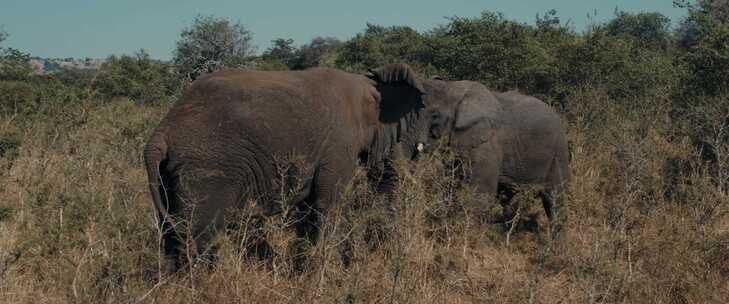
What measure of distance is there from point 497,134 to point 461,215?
1277 mm

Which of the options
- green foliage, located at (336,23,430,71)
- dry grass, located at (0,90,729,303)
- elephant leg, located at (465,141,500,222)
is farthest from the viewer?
green foliage, located at (336,23,430,71)

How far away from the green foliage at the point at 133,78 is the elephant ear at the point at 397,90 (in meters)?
8.29

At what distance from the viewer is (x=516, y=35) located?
12352mm

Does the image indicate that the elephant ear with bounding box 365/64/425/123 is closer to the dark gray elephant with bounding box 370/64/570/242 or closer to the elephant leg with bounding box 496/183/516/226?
the dark gray elephant with bounding box 370/64/570/242

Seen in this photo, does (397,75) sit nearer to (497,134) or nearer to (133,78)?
(497,134)

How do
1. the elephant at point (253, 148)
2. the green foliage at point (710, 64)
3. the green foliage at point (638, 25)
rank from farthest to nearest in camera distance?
1. the green foliage at point (638, 25)
2. the green foliage at point (710, 64)
3. the elephant at point (253, 148)

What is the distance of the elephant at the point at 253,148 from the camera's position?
4504 mm

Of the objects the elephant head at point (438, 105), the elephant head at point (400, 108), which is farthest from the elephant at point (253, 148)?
the elephant head at point (438, 105)

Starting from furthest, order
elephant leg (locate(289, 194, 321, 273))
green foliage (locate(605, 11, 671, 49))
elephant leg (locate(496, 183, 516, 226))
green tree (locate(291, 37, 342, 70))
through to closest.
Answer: green foliage (locate(605, 11, 671, 49))
green tree (locate(291, 37, 342, 70))
elephant leg (locate(496, 183, 516, 226))
elephant leg (locate(289, 194, 321, 273))

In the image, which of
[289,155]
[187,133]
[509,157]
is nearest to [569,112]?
[509,157]

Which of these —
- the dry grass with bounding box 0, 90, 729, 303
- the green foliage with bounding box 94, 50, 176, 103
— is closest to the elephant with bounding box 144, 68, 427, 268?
the dry grass with bounding box 0, 90, 729, 303

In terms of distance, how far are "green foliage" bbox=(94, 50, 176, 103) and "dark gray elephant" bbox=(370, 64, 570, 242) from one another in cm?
824

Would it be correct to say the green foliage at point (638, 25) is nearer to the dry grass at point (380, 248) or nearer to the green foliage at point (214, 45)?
the green foliage at point (214, 45)

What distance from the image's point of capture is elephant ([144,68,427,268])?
4504mm
